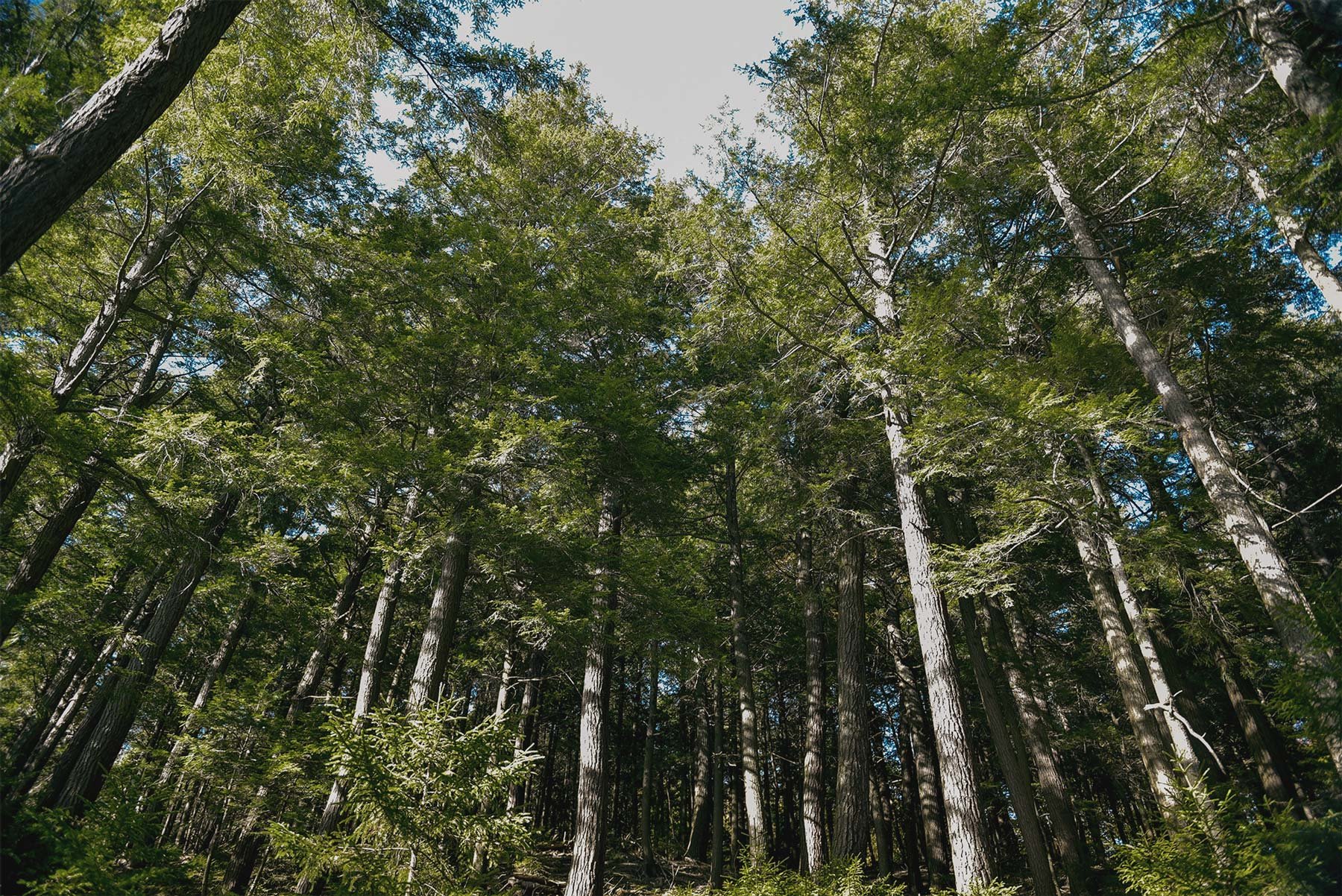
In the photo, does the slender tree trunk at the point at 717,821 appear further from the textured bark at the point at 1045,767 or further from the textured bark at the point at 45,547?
the textured bark at the point at 45,547

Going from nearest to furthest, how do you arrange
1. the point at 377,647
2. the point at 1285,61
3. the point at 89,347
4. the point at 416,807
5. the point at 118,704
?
the point at 416,807 < the point at 1285,61 < the point at 89,347 < the point at 118,704 < the point at 377,647

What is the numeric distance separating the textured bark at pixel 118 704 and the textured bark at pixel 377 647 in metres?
2.51

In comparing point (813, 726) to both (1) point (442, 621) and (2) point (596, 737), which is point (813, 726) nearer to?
(2) point (596, 737)

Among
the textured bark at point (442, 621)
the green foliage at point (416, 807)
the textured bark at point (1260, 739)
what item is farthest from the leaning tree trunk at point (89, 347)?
the textured bark at point (1260, 739)

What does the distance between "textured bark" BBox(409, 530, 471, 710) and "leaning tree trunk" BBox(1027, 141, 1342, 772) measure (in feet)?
32.5

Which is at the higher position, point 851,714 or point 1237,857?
point 851,714

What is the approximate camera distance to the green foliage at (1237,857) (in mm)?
3209

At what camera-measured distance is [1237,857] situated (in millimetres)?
3809

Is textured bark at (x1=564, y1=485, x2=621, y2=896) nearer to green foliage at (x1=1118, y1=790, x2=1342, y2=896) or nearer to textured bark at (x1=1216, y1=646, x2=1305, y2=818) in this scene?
green foliage at (x1=1118, y1=790, x2=1342, y2=896)

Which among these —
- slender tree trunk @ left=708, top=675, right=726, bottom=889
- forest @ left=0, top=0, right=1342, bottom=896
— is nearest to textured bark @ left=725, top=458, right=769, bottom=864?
forest @ left=0, top=0, right=1342, bottom=896

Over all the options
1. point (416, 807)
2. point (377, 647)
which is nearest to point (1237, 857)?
point (416, 807)

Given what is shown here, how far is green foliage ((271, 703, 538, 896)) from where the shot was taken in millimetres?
4453

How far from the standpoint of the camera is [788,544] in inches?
581

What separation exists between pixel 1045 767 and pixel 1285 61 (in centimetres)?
1152
